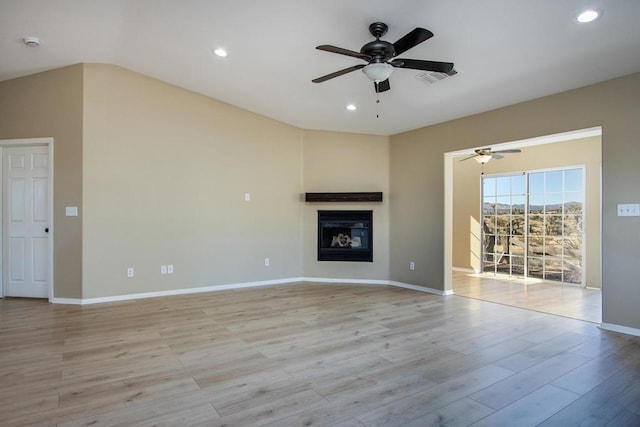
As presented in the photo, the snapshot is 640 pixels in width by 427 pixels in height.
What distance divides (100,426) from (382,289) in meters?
4.42

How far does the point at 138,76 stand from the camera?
194 inches

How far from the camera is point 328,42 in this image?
11.3 feet

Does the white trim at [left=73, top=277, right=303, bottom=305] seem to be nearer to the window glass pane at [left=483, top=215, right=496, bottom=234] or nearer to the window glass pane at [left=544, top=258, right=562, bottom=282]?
the window glass pane at [left=483, top=215, right=496, bottom=234]

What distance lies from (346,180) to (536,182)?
12.1 ft

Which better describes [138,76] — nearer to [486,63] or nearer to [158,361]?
[158,361]

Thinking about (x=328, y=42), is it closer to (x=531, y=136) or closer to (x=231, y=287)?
(x=531, y=136)

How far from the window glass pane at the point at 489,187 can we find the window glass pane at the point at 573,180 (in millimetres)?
1329

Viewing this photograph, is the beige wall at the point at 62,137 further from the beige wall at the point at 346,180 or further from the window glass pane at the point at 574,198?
the window glass pane at the point at 574,198

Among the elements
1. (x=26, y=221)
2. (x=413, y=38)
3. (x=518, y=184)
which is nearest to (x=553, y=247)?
(x=518, y=184)

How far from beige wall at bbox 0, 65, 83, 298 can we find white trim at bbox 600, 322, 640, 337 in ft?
20.5

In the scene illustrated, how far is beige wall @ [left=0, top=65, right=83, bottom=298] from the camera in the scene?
15.1ft

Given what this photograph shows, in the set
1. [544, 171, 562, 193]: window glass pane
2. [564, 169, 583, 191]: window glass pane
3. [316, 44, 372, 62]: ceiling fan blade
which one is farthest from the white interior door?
[564, 169, 583, 191]: window glass pane

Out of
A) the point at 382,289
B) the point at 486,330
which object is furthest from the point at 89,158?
the point at 486,330

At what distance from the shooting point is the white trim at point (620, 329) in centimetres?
354
